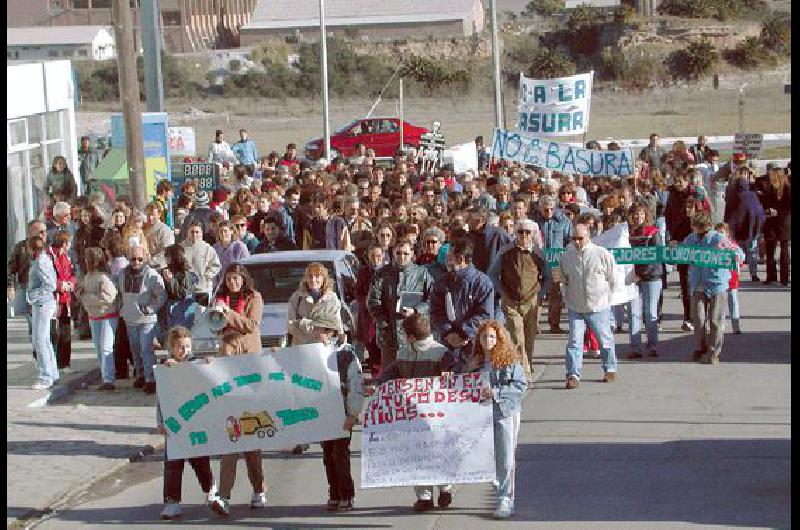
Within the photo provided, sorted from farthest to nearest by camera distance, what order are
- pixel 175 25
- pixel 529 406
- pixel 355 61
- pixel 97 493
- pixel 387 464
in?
pixel 175 25 → pixel 355 61 → pixel 529 406 → pixel 97 493 → pixel 387 464

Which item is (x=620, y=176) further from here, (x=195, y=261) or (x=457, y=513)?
(x=457, y=513)

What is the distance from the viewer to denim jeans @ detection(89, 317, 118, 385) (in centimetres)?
1747

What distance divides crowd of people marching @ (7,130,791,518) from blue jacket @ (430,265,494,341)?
0.01 meters

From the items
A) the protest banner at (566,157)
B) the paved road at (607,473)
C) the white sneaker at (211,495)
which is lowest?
the paved road at (607,473)

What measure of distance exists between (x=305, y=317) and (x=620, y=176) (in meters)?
13.5

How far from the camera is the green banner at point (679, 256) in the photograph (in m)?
17.9

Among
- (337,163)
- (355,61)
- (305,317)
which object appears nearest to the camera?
(305,317)

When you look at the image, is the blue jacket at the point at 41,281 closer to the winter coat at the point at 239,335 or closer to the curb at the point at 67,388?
the curb at the point at 67,388

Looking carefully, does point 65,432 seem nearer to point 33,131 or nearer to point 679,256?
point 679,256

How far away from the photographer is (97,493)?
43.5ft

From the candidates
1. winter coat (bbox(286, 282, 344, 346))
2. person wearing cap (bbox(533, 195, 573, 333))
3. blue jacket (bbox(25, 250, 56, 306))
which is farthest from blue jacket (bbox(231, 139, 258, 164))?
winter coat (bbox(286, 282, 344, 346))

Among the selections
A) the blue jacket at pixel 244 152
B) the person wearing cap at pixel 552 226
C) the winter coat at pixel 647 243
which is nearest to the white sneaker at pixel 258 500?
the winter coat at pixel 647 243

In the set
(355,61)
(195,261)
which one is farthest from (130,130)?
(355,61)

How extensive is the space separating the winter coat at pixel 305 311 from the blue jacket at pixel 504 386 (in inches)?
99.3
